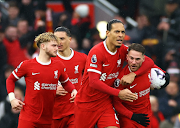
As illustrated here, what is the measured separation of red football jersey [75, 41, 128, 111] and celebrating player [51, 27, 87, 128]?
0.64 meters

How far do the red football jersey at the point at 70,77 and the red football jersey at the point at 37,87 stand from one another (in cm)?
65

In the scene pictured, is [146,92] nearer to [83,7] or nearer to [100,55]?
[100,55]

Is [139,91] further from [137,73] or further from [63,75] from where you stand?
[63,75]

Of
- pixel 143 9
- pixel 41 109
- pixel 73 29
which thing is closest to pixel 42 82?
pixel 41 109

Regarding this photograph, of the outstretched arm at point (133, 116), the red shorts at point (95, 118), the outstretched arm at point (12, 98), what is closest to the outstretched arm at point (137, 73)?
the outstretched arm at point (133, 116)

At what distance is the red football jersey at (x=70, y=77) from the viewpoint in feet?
19.5

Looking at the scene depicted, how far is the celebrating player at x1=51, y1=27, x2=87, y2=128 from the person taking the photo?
594 centimetres

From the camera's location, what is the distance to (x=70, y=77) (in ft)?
19.7

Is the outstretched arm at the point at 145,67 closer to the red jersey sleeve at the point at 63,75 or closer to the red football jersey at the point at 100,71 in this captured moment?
the red football jersey at the point at 100,71

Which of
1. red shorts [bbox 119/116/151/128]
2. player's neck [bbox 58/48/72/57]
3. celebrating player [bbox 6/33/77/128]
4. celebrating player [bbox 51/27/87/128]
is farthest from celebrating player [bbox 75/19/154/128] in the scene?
player's neck [bbox 58/48/72/57]

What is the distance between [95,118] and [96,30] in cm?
524

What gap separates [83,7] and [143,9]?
188 cm

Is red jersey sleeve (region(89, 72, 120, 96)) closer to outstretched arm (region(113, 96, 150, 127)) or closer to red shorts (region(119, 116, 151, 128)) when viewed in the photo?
outstretched arm (region(113, 96, 150, 127))

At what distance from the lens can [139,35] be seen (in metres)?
9.81
